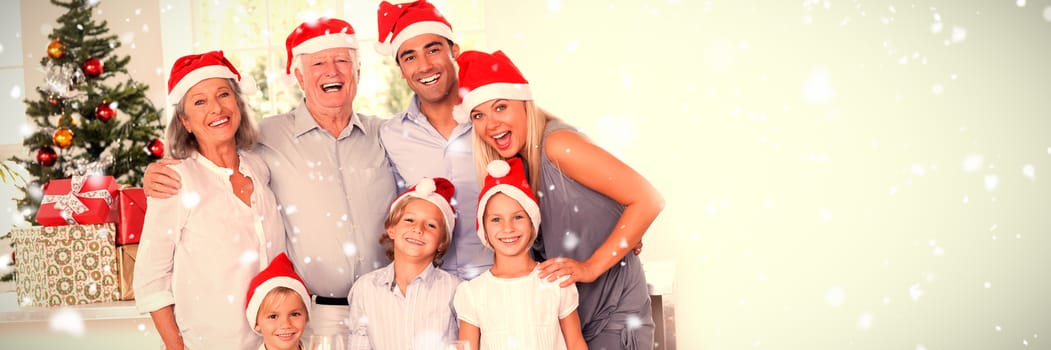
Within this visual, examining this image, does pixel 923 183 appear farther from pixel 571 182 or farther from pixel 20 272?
pixel 20 272

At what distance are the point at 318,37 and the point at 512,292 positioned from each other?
958 mm

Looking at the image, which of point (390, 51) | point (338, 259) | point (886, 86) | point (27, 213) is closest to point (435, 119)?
point (390, 51)

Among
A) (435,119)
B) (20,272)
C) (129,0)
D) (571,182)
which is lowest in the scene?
(20,272)

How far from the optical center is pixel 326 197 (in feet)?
8.23

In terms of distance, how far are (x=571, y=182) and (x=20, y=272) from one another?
236 cm

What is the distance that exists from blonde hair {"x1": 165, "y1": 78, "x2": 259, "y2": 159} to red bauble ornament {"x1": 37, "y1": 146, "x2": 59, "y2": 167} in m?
2.17

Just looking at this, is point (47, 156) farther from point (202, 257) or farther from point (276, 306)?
point (276, 306)

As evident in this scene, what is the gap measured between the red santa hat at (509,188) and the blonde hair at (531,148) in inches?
1.6

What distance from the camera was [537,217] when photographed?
7.39ft

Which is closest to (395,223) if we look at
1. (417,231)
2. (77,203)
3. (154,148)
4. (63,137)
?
(417,231)

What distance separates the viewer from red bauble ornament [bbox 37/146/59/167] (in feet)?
13.6

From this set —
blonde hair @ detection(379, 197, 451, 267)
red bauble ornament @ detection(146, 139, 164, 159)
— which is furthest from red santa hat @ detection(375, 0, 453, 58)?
red bauble ornament @ detection(146, 139, 164, 159)

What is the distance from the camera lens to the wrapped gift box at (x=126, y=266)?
3.29 meters

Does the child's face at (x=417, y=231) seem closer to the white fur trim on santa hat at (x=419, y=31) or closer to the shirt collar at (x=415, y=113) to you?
the shirt collar at (x=415, y=113)
